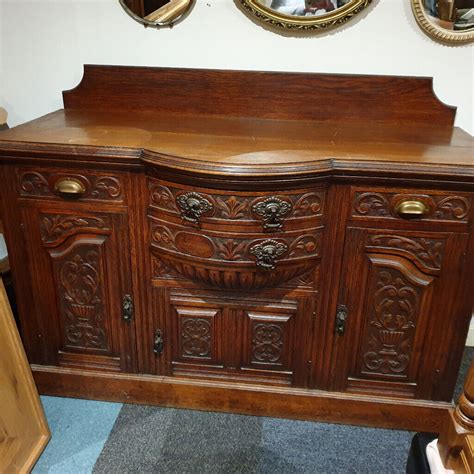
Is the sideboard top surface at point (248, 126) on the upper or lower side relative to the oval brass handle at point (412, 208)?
upper

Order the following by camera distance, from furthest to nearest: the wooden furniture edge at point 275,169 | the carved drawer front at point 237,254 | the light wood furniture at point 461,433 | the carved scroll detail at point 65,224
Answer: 1. the carved scroll detail at point 65,224
2. the carved drawer front at point 237,254
3. the wooden furniture edge at point 275,169
4. the light wood furniture at point 461,433

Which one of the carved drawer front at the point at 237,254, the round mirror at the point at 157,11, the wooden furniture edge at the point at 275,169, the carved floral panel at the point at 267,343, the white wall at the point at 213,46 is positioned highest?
the round mirror at the point at 157,11

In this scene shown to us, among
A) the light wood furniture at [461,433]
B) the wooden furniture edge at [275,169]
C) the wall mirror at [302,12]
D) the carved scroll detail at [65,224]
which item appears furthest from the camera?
the wall mirror at [302,12]

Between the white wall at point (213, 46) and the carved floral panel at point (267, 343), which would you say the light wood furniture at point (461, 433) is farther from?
the white wall at point (213, 46)

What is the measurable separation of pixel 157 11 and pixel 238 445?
58.4 inches

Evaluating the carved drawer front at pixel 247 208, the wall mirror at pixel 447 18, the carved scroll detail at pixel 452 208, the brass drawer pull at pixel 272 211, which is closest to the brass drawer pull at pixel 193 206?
the carved drawer front at pixel 247 208

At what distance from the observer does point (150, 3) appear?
1665 millimetres

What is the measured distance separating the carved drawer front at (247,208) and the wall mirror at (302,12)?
0.65 meters

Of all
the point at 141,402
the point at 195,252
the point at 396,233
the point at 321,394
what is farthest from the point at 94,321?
the point at 396,233

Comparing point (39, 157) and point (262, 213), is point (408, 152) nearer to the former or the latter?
point (262, 213)

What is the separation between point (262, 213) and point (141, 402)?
86cm

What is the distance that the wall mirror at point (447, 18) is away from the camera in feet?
5.08

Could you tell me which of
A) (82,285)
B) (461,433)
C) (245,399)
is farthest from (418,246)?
(82,285)

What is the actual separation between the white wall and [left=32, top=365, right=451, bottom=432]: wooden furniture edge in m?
1.01
